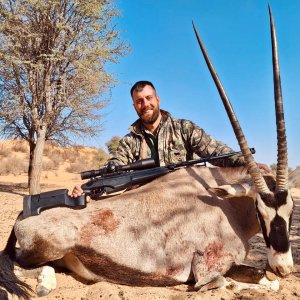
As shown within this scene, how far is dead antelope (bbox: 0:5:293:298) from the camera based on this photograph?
3518mm

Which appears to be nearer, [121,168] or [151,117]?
[121,168]

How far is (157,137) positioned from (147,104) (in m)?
0.45

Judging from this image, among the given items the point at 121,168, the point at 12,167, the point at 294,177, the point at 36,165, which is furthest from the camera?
the point at 12,167

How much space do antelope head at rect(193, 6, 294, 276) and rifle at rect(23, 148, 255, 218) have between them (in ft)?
2.58

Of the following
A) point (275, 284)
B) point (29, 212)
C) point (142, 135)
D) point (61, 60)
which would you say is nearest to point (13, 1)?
point (61, 60)

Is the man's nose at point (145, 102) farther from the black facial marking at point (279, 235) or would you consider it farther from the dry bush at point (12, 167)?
the dry bush at point (12, 167)

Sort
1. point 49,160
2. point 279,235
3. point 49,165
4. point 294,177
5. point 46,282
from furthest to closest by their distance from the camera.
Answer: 1. point 49,160
2. point 49,165
3. point 294,177
4. point 46,282
5. point 279,235

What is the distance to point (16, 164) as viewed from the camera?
28.6 m

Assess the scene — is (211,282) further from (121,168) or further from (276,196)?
(121,168)

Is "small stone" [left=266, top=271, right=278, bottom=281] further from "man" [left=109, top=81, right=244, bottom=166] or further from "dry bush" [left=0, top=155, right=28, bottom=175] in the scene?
"dry bush" [left=0, top=155, right=28, bottom=175]

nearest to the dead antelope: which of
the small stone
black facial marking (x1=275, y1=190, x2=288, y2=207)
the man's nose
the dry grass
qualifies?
black facial marking (x1=275, y1=190, x2=288, y2=207)

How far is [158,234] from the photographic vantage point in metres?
3.68

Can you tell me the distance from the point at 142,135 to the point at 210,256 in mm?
2164

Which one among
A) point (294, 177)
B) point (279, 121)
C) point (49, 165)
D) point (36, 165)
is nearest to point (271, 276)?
point (294, 177)
